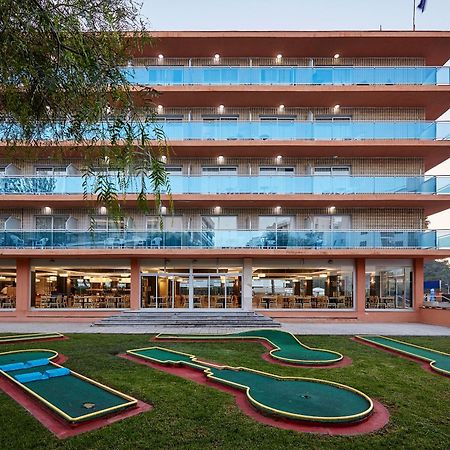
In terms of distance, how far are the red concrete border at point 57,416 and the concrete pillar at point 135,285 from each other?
13942mm

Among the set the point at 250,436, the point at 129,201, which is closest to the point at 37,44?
the point at 250,436

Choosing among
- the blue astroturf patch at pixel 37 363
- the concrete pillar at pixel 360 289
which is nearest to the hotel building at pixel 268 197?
the concrete pillar at pixel 360 289

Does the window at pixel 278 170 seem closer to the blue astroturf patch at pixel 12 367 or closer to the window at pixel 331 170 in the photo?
the window at pixel 331 170

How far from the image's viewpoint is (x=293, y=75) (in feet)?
76.7

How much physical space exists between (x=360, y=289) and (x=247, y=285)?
6432 millimetres

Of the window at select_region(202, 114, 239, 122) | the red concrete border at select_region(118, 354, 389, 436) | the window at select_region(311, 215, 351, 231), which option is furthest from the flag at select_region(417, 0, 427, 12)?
the red concrete border at select_region(118, 354, 389, 436)

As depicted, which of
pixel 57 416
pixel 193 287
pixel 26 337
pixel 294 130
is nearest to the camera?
pixel 57 416

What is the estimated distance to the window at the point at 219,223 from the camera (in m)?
24.2

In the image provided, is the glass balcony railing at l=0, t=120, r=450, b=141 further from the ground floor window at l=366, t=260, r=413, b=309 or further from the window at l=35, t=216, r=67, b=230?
the window at l=35, t=216, r=67, b=230

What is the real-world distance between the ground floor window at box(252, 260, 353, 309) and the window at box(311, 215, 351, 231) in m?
2.03

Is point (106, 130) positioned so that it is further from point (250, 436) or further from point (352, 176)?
point (352, 176)

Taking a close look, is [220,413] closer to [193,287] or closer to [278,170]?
[193,287]

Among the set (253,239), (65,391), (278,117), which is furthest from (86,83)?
(278,117)

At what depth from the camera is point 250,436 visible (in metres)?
7.02
